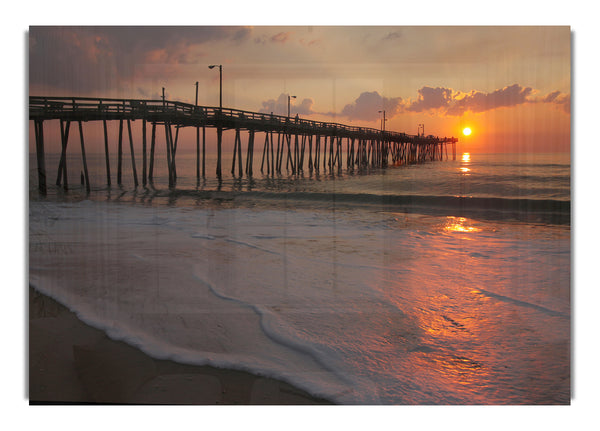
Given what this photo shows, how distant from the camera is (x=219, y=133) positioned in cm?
455

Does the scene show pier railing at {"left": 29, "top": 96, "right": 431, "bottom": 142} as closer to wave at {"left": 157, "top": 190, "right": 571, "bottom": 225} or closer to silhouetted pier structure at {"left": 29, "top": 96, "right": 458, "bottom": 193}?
silhouetted pier structure at {"left": 29, "top": 96, "right": 458, "bottom": 193}

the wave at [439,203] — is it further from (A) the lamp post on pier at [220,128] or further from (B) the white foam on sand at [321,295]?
(A) the lamp post on pier at [220,128]

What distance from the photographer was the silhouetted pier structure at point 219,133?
345cm

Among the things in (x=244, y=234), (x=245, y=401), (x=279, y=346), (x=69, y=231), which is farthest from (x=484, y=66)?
(x=69, y=231)

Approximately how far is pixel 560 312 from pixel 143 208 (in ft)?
12.9

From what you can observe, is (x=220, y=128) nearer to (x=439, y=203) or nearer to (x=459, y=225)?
(x=439, y=203)

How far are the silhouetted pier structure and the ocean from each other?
18cm

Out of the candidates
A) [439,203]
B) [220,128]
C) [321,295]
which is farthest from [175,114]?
[439,203]

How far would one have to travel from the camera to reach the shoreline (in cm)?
256

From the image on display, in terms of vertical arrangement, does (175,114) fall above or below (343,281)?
above

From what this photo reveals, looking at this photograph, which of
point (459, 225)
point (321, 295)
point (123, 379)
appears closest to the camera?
point (123, 379)

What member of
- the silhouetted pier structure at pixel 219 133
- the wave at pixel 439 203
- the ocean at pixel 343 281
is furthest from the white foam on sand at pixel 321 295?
the silhouetted pier structure at pixel 219 133

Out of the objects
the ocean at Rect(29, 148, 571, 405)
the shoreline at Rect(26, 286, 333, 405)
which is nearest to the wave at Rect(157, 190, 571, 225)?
the ocean at Rect(29, 148, 571, 405)

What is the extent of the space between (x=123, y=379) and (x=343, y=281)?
5.93 ft
